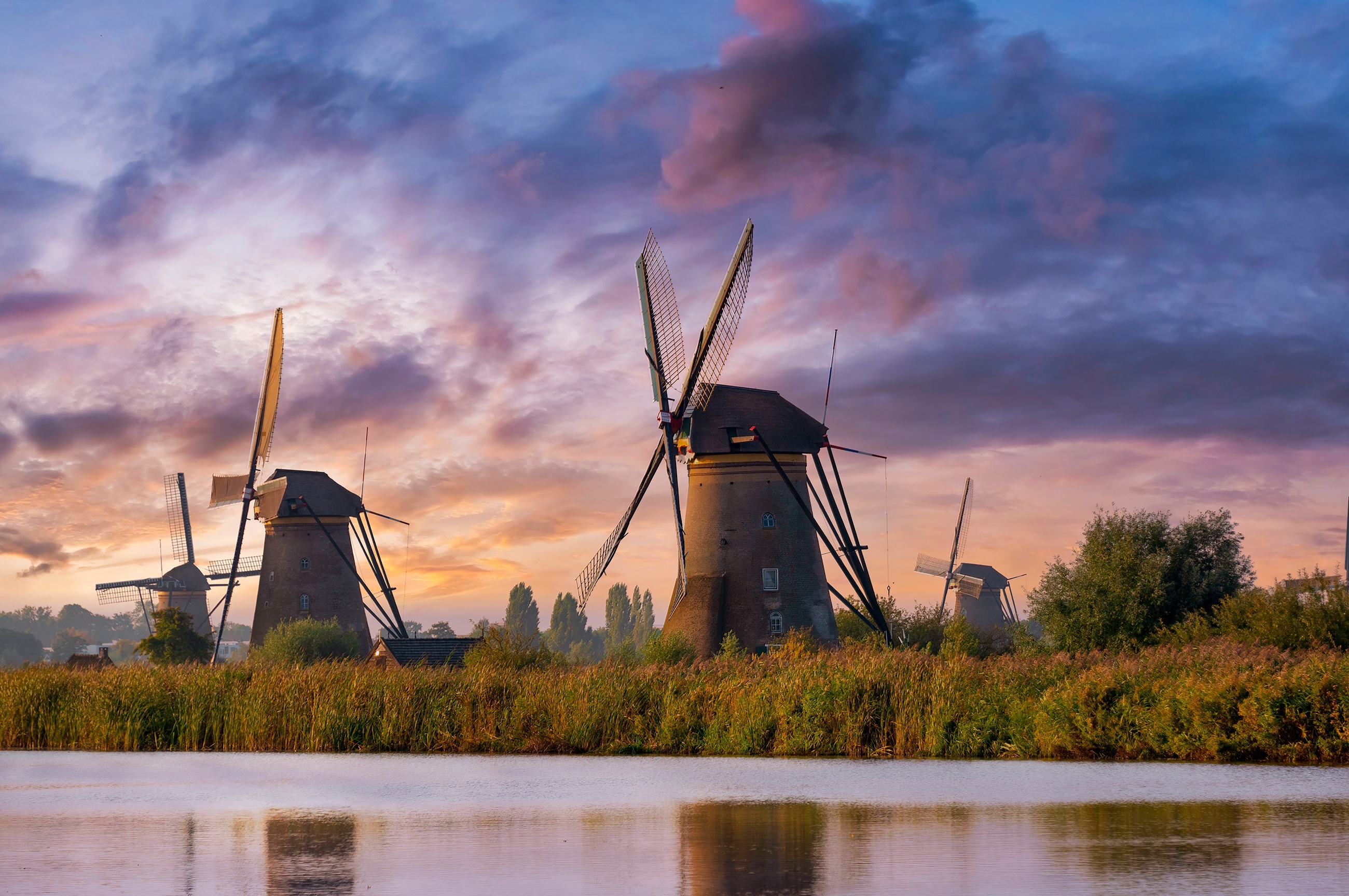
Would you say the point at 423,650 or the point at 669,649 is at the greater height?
the point at 669,649

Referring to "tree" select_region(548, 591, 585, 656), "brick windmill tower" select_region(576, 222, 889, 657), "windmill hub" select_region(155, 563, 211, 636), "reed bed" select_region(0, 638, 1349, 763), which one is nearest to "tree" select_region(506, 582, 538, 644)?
"tree" select_region(548, 591, 585, 656)

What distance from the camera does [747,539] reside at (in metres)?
46.6

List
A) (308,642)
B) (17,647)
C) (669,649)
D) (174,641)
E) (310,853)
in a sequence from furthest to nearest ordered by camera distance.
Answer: (17,647)
(174,641)
(308,642)
(669,649)
(310,853)

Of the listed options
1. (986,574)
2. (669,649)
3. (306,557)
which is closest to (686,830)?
(669,649)

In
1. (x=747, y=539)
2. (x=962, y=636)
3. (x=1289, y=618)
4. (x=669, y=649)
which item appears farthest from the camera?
(x=747, y=539)

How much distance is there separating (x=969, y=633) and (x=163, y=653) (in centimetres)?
4820

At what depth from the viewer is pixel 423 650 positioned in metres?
55.3

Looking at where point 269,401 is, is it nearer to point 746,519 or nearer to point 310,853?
point 746,519

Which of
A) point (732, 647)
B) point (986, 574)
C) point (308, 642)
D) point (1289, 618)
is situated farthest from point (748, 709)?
point (986, 574)

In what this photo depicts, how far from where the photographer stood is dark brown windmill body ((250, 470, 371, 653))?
68.6 meters

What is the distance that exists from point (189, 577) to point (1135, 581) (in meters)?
85.1

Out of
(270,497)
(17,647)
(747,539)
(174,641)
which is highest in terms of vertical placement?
(270,497)

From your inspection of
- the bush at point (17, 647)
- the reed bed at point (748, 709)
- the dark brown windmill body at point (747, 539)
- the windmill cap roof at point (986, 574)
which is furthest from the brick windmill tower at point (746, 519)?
Answer: the bush at point (17, 647)

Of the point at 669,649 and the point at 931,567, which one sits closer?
the point at 669,649
